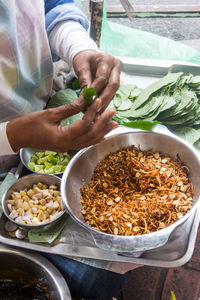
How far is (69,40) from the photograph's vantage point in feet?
4.97

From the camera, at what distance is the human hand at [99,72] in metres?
1.26

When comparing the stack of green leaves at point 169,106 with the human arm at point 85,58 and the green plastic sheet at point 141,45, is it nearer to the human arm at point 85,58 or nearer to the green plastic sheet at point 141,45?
the human arm at point 85,58

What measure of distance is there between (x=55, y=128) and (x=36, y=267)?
2.21 feet

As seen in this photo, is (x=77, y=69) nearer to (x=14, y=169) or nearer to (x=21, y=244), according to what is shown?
(x=14, y=169)

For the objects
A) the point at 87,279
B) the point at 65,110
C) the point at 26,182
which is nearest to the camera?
the point at 65,110

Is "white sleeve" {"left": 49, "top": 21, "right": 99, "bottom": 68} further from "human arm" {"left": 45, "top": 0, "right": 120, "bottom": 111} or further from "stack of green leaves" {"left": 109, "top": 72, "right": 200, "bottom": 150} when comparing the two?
"stack of green leaves" {"left": 109, "top": 72, "right": 200, "bottom": 150}

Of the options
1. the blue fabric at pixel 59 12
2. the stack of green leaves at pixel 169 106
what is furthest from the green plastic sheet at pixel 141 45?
the blue fabric at pixel 59 12

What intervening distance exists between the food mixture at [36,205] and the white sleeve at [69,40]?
2.26ft

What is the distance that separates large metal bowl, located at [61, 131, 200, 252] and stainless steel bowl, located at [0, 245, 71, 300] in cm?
25

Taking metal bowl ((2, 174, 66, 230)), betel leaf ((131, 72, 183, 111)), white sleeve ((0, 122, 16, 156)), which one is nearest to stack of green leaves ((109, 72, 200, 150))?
betel leaf ((131, 72, 183, 111))

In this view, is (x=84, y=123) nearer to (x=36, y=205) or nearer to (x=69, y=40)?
(x=36, y=205)

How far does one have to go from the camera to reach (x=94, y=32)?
80.4 inches

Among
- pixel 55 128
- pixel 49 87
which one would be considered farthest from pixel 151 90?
pixel 55 128

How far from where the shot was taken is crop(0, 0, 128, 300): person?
3.21 ft
